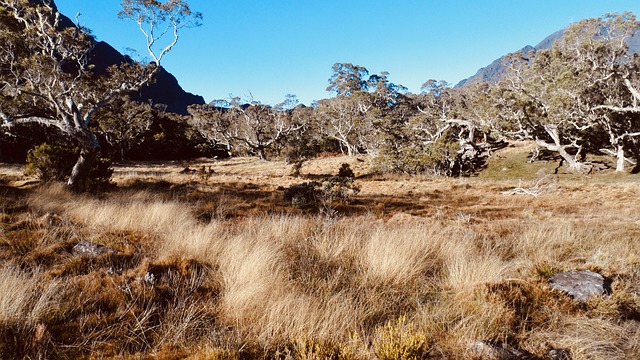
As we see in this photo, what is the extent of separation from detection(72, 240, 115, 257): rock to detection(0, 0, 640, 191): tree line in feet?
26.2

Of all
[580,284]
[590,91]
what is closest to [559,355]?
[580,284]

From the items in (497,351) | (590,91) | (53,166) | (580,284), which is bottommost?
(580,284)

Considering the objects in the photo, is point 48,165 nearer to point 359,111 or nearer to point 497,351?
point 497,351

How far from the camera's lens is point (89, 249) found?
4.08 meters

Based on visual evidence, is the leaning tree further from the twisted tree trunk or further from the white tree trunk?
the white tree trunk

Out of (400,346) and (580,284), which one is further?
(580,284)

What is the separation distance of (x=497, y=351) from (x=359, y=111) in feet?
132

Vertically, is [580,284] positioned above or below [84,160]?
below

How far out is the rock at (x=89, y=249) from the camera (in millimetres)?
3980

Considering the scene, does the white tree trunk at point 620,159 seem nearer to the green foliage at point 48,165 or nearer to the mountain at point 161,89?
the green foliage at point 48,165

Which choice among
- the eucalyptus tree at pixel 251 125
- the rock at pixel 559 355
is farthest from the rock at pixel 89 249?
the eucalyptus tree at pixel 251 125

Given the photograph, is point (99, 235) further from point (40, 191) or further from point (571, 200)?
point (571, 200)

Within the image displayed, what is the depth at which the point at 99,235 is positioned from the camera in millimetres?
4738

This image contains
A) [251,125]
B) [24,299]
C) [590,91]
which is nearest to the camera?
[24,299]
